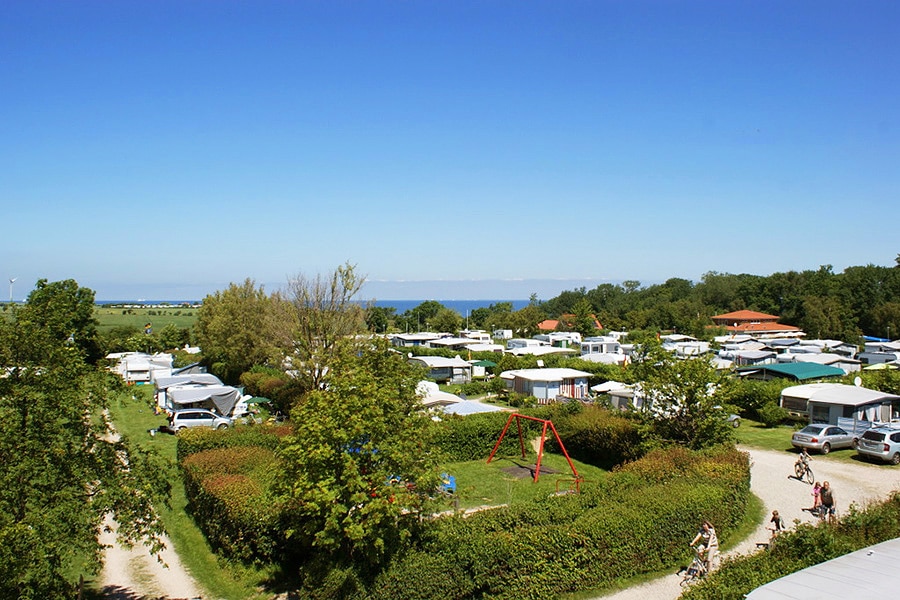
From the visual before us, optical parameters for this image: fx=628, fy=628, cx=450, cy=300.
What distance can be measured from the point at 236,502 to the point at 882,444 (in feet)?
64.7

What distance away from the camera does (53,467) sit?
841cm

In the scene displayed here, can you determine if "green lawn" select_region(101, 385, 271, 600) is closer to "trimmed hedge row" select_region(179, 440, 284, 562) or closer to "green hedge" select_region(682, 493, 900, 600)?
"trimmed hedge row" select_region(179, 440, 284, 562)

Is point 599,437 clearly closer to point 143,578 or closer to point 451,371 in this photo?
point 143,578

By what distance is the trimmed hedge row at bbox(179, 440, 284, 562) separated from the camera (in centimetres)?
1220

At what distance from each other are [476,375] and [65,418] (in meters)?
37.7

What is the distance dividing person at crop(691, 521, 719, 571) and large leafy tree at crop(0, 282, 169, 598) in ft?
30.0

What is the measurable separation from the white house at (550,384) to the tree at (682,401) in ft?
51.3

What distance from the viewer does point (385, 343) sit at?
59.1 feet

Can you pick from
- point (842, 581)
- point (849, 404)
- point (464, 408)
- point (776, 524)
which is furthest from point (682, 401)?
point (842, 581)

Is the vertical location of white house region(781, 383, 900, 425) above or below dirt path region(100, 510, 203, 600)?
above

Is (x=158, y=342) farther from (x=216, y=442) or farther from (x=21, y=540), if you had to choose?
(x=21, y=540)

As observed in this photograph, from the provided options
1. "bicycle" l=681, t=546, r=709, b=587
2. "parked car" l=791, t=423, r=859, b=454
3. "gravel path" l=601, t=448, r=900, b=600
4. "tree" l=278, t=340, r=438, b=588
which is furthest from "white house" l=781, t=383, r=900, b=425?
"tree" l=278, t=340, r=438, b=588

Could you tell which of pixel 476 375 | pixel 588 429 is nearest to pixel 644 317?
pixel 476 375

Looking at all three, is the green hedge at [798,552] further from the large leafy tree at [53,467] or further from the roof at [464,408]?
the roof at [464,408]
